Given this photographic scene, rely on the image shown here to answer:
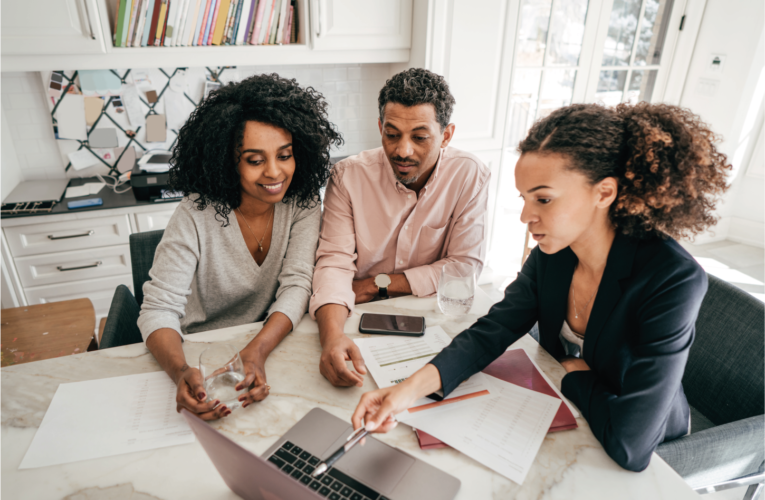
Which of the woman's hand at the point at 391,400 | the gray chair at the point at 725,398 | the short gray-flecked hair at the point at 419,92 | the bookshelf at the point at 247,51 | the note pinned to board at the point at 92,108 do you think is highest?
the bookshelf at the point at 247,51

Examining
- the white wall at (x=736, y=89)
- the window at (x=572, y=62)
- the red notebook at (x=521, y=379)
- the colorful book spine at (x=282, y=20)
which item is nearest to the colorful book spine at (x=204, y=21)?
the colorful book spine at (x=282, y=20)

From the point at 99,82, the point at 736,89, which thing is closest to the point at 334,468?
the point at 99,82

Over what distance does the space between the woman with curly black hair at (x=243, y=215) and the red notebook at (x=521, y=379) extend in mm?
483

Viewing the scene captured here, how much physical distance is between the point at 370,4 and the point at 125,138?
160 cm

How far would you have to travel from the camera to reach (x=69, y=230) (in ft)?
7.82

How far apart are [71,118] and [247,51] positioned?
1.10m

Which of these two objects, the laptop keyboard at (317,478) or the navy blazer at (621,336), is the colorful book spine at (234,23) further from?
the laptop keyboard at (317,478)

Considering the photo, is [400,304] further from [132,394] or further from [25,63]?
[25,63]

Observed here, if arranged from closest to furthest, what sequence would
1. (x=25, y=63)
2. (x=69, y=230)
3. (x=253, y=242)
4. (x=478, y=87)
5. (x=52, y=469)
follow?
(x=52, y=469) → (x=253, y=242) → (x=25, y=63) → (x=69, y=230) → (x=478, y=87)

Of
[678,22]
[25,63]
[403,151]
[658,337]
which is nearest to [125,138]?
[25,63]

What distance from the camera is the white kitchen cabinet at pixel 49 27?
204 centimetres

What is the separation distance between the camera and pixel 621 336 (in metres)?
1.01

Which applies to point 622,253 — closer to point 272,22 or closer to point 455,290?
point 455,290

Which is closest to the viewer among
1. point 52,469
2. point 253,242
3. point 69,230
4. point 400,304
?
point 52,469
